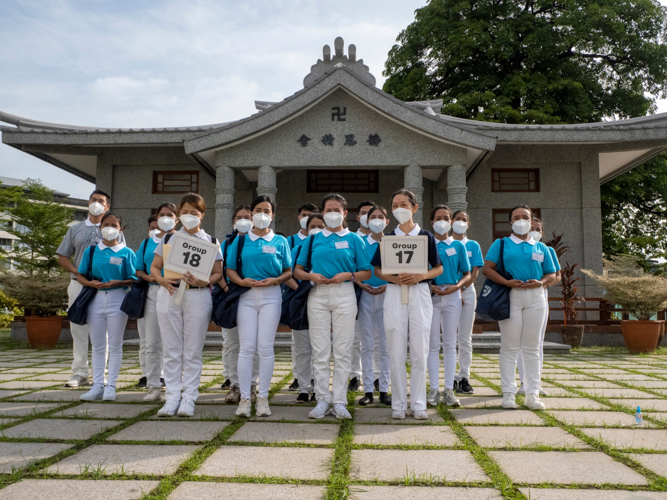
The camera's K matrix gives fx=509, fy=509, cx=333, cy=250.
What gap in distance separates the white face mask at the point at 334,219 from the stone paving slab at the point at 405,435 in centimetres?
180

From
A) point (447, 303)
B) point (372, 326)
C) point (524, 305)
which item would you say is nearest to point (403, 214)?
point (447, 303)

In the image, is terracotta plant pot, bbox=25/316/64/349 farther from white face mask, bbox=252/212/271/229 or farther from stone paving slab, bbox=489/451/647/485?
stone paving slab, bbox=489/451/647/485

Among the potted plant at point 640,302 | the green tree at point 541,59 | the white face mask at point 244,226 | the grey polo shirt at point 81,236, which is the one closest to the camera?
the white face mask at point 244,226

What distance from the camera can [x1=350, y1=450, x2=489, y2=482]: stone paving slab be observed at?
3055mm

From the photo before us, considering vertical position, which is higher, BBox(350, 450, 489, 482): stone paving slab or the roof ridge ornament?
the roof ridge ornament

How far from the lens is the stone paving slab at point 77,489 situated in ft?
8.97

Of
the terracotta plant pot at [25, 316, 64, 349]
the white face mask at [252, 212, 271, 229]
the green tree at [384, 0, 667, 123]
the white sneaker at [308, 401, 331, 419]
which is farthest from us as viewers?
the green tree at [384, 0, 667, 123]

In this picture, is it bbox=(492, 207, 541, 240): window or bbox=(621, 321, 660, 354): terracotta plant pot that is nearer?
bbox=(621, 321, 660, 354): terracotta plant pot

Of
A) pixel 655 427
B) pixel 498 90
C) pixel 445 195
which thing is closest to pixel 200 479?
pixel 655 427

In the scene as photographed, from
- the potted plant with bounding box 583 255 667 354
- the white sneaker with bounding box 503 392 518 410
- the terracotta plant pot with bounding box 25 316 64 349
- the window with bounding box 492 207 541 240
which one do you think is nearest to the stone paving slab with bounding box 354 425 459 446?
the white sneaker with bounding box 503 392 518 410

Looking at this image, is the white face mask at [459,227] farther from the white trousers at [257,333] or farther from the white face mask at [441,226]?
the white trousers at [257,333]

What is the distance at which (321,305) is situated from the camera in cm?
471

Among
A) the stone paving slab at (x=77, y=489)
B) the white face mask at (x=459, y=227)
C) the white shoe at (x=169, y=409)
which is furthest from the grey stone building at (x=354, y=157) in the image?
the stone paving slab at (x=77, y=489)

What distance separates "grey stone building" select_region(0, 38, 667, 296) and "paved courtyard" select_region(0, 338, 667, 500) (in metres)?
7.27
